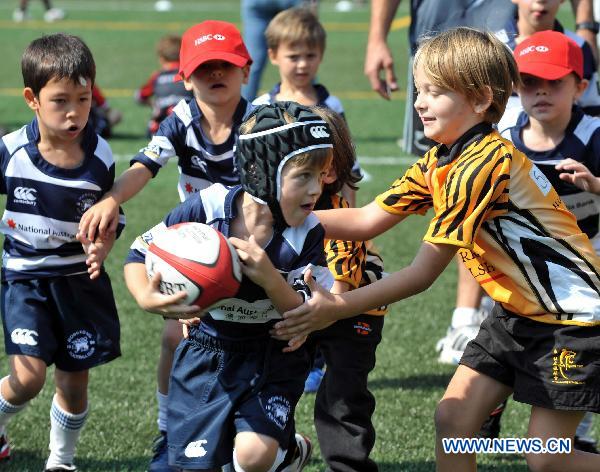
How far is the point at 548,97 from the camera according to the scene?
15.9 feet

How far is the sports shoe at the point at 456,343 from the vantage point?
6.20 metres

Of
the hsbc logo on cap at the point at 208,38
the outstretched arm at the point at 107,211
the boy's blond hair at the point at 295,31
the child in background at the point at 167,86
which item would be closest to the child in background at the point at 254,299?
the outstretched arm at the point at 107,211

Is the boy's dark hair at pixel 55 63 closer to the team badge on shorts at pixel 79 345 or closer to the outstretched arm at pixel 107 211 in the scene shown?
the outstretched arm at pixel 107 211

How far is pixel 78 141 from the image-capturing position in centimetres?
469

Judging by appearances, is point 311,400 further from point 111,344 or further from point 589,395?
point 589,395

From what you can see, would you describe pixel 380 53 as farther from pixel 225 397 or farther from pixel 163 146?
pixel 225 397

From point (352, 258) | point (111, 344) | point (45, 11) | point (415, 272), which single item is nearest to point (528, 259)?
point (415, 272)

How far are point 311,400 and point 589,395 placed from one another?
6.84 ft

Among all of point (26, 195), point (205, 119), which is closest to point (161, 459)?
point (26, 195)

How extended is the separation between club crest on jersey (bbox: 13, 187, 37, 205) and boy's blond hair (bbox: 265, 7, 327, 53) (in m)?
2.50

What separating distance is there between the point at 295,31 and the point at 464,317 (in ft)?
6.74

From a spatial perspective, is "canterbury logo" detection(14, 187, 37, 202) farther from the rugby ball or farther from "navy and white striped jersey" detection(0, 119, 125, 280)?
the rugby ball

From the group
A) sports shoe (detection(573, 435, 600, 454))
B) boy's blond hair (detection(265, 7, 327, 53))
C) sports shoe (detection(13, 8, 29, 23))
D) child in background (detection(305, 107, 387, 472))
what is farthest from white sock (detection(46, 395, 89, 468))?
sports shoe (detection(13, 8, 29, 23))

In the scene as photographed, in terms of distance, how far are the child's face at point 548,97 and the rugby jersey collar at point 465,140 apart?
102 centimetres
